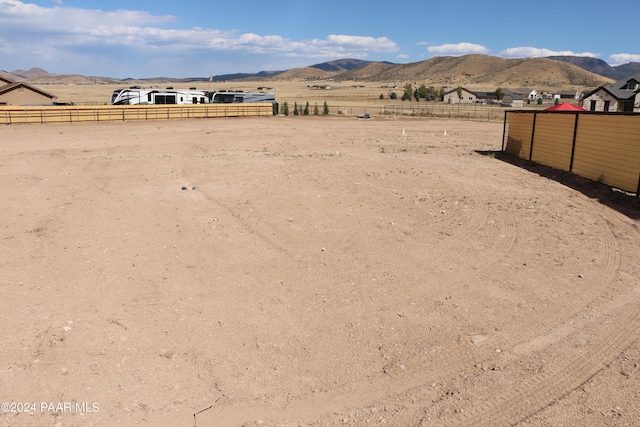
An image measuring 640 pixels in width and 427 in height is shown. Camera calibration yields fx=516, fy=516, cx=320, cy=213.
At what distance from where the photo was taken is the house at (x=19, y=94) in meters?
46.6

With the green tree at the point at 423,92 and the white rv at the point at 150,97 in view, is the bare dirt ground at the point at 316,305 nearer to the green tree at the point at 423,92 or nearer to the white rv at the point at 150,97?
the white rv at the point at 150,97

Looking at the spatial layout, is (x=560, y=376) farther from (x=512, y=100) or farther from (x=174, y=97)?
(x=512, y=100)

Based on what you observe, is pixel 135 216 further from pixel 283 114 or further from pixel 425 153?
pixel 283 114

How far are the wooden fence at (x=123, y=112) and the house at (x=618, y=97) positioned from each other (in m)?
40.7

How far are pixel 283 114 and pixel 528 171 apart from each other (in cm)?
3941

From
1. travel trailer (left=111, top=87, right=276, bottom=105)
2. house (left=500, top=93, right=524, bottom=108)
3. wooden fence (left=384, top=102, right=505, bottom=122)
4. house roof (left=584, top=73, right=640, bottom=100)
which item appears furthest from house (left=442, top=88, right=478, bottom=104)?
travel trailer (left=111, top=87, right=276, bottom=105)

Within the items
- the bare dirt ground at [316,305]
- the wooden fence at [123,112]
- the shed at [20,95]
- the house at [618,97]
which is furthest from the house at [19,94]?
the house at [618,97]

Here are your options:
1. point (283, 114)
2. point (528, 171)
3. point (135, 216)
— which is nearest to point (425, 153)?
point (528, 171)

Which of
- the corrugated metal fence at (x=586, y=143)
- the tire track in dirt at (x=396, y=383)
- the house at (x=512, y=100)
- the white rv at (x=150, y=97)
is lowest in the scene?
the tire track in dirt at (x=396, y=383)

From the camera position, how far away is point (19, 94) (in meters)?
47.5

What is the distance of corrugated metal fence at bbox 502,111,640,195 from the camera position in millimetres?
14398

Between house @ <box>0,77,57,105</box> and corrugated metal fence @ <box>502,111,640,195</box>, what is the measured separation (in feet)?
145

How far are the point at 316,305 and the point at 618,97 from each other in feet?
213

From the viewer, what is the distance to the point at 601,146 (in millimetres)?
15961
